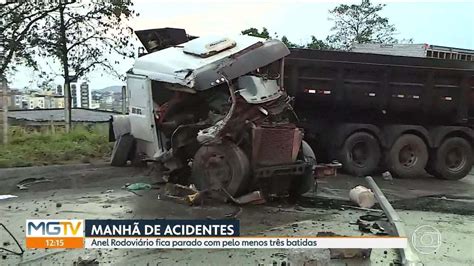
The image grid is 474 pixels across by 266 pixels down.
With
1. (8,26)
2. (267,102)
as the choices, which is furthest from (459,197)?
(8,26)

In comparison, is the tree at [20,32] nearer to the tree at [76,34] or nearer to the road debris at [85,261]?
the tree at [76,34]

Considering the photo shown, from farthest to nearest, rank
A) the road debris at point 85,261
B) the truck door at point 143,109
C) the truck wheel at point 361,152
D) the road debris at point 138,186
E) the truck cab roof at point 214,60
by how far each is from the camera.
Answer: the truck wheel at point 361,152, the road debris at point 138,186, the truck door at point 143,109, the truck cab roof at point 214,60, the road debris at point 85,261

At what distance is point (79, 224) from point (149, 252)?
0.42 meters

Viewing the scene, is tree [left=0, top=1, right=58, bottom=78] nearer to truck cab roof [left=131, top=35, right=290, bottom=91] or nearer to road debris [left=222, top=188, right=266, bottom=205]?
truck cab roof [left=131, top=35, right=290, bottom=91]

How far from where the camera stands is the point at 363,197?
3.90 meters

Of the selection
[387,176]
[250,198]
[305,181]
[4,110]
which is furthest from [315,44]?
[4,110]

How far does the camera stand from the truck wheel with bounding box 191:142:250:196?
375cm

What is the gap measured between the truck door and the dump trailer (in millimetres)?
3009

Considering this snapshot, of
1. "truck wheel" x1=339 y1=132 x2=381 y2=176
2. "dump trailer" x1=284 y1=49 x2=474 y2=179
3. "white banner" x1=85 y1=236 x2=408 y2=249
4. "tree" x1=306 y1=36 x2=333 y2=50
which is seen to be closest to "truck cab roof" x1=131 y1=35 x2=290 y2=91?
"tree" x1=306 y1=36 x2=333 y2=50

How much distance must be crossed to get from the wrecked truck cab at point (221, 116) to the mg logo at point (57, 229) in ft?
4.68

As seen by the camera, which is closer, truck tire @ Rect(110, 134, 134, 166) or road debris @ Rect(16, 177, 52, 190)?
road debris @ Rect(16, 177, 52, 190)

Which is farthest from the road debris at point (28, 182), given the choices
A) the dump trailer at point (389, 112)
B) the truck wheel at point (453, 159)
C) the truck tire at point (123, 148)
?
the truck wheel at point (453, 159)

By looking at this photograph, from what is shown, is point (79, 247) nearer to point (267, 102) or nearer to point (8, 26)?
point (267, 102)

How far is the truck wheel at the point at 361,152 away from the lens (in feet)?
22.0
